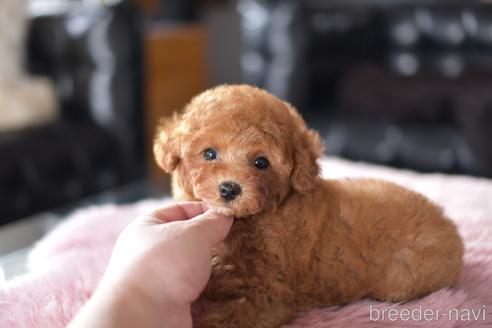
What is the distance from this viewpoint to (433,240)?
1.16 m

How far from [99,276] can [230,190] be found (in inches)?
17.9

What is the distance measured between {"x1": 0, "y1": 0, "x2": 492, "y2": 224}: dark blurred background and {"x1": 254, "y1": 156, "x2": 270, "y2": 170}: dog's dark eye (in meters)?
1.57

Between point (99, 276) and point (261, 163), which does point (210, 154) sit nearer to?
point (261, 163)

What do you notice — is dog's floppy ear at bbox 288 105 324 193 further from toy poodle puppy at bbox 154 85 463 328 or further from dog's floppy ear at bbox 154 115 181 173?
dog's floppy ear at bbox 154 115 181 173

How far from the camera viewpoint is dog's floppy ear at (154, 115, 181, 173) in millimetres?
A: 1125

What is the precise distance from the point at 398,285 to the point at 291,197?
28 cm

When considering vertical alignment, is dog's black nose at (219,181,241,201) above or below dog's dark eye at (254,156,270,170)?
below

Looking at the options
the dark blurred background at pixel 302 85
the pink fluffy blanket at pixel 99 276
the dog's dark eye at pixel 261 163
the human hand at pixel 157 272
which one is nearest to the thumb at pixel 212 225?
the human hand at pixel 157 272

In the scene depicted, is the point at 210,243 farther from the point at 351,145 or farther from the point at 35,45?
the point at 35,45

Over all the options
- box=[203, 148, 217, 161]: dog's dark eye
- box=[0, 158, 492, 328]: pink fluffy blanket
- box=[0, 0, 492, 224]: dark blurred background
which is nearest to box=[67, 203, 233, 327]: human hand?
box=[203, 148, 217, 161]: dog's dark eye

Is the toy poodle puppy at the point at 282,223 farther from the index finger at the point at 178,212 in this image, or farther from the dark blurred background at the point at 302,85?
the dark blurred background at the point at 302,85

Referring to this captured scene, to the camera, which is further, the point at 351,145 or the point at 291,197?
the point at 351,145

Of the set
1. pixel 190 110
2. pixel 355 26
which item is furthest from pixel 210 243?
pixel 355 26

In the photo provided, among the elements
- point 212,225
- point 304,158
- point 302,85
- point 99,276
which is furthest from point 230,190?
point 302,85
